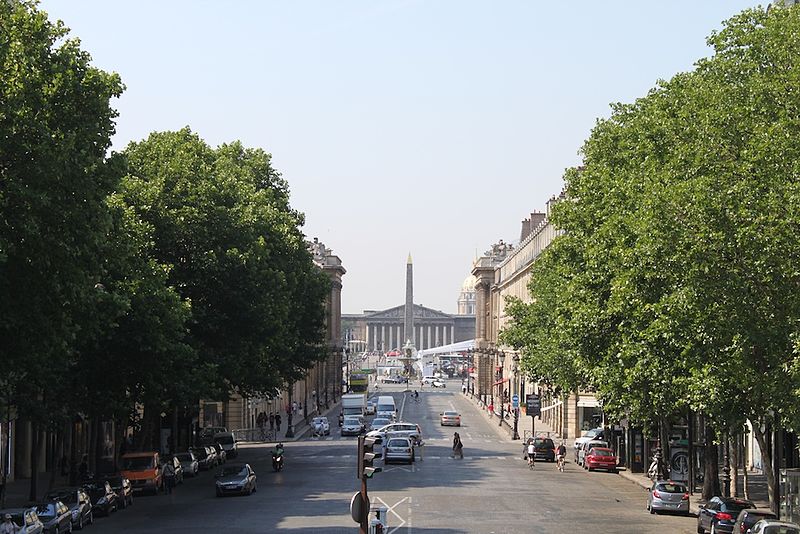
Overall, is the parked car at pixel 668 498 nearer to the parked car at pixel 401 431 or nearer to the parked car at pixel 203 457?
the parked car at pixel 203 457

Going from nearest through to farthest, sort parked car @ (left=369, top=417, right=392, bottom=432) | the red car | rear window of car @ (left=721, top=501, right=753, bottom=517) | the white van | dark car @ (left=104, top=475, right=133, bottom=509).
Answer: rear window of car @ (left=721, top=501, right=753, bottom=517)
dark car @ (left=104, top=475, right=133, bottom=509)
the red car
parked car @ (left=369, top=417, right=392, bottom=432)
the white van

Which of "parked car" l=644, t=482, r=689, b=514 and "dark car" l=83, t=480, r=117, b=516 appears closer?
"dark car" l=83, t=480, r=117, b=516

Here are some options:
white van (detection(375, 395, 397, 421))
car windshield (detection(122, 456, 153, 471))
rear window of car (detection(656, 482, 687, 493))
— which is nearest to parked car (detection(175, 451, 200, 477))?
car windshield (detection(122, 456, 153, 471))

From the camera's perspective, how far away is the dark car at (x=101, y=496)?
5091 centimetres

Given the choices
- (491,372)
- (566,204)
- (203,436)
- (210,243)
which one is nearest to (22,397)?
(210,243)

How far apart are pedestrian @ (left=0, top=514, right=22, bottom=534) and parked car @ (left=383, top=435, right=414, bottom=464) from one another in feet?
130

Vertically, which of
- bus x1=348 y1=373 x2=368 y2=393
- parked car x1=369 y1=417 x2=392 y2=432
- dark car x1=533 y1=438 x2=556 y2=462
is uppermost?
bus x1=348 y1=373 x2=368 y2=393

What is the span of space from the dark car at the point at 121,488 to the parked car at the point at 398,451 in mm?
23329

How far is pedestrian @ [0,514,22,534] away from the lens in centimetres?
3753

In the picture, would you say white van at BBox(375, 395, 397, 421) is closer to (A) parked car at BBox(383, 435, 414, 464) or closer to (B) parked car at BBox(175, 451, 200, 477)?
(A) parked car at BBox(383, 435, 414, 464)

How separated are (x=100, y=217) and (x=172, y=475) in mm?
26481

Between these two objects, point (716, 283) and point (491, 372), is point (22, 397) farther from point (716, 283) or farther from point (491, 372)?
point (491, 372)

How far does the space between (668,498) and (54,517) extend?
20815mm

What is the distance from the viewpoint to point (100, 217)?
37.3m
